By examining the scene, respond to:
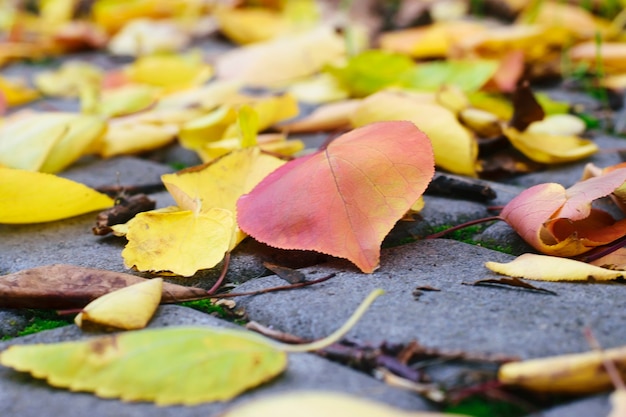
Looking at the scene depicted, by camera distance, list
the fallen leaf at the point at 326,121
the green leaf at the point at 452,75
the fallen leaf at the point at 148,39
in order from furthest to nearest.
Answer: the fallen leaf at the point at 148,39, the green leaf at the point at 452,75, the fallen leaf at the point at 326,121

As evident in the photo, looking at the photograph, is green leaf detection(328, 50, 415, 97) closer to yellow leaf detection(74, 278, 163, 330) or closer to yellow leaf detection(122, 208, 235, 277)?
yellow leaf detection(122, 208, 235, 277)

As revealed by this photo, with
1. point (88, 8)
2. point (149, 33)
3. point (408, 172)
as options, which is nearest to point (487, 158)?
point (408, 172)

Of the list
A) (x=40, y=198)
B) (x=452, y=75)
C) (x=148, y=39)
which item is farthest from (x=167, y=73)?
(x=40, y=198)

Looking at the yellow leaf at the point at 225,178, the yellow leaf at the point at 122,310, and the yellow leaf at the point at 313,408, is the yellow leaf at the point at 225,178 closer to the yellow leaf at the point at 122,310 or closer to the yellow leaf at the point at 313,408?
the yellow leaf at the point at 122,310

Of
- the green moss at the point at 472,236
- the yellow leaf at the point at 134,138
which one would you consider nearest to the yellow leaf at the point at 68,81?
the yellow leaf at the point at 134,138

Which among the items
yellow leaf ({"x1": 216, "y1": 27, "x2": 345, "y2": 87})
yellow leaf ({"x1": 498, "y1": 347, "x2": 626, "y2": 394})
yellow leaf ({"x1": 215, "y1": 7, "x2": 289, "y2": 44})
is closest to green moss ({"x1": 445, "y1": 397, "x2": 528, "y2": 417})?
yellow leaf ({"x1": 498, "y1": 347, "x2": 626, "y2": 394})

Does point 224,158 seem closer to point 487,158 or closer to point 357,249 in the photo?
point 357,249

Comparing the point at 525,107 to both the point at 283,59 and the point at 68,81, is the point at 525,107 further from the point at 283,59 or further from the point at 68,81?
the point at 68,81
